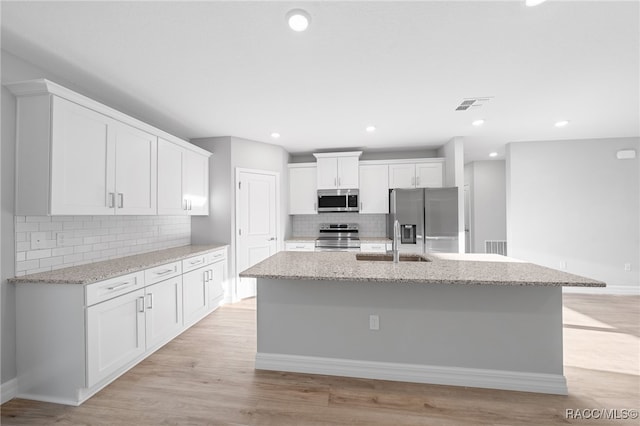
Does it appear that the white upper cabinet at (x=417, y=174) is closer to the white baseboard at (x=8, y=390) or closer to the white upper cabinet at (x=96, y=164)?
the white upper cabinet at (x=96, y=164)

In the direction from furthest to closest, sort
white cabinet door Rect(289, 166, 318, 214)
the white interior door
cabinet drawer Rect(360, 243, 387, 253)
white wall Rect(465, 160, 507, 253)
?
white wall Rect(465, 160, 507, 253) < white cabinet door Rect(289, 166, 318, 214) < cabinet drawer Rect(360, 243, 387, 253) < the white interior door

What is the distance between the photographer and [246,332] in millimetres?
3201

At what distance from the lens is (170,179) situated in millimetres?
3375

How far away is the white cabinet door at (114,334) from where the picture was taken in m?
2.04

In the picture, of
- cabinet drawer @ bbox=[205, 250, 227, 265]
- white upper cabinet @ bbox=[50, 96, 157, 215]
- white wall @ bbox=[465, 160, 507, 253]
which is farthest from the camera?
white wall @ bbox=[465, 160, 507, 253]

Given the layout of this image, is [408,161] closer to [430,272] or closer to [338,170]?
[338,170]

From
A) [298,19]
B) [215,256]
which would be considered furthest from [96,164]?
[298,19]

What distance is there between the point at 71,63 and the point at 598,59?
410cm

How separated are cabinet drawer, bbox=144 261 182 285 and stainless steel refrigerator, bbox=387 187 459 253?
3.13m

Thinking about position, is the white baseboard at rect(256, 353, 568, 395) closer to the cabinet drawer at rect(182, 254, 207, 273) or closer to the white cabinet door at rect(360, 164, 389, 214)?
the cabinet drawer at rect(182, 254, 207, 273)

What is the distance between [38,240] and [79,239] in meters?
0.34

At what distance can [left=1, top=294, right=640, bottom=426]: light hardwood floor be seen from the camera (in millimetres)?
1841

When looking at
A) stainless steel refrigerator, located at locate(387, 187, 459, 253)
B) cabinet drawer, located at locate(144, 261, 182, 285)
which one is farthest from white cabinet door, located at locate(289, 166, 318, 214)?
cabinet drawer, located at locate(144, 261, 182, 285)

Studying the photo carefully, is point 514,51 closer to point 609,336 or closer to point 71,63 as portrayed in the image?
point 609,336
